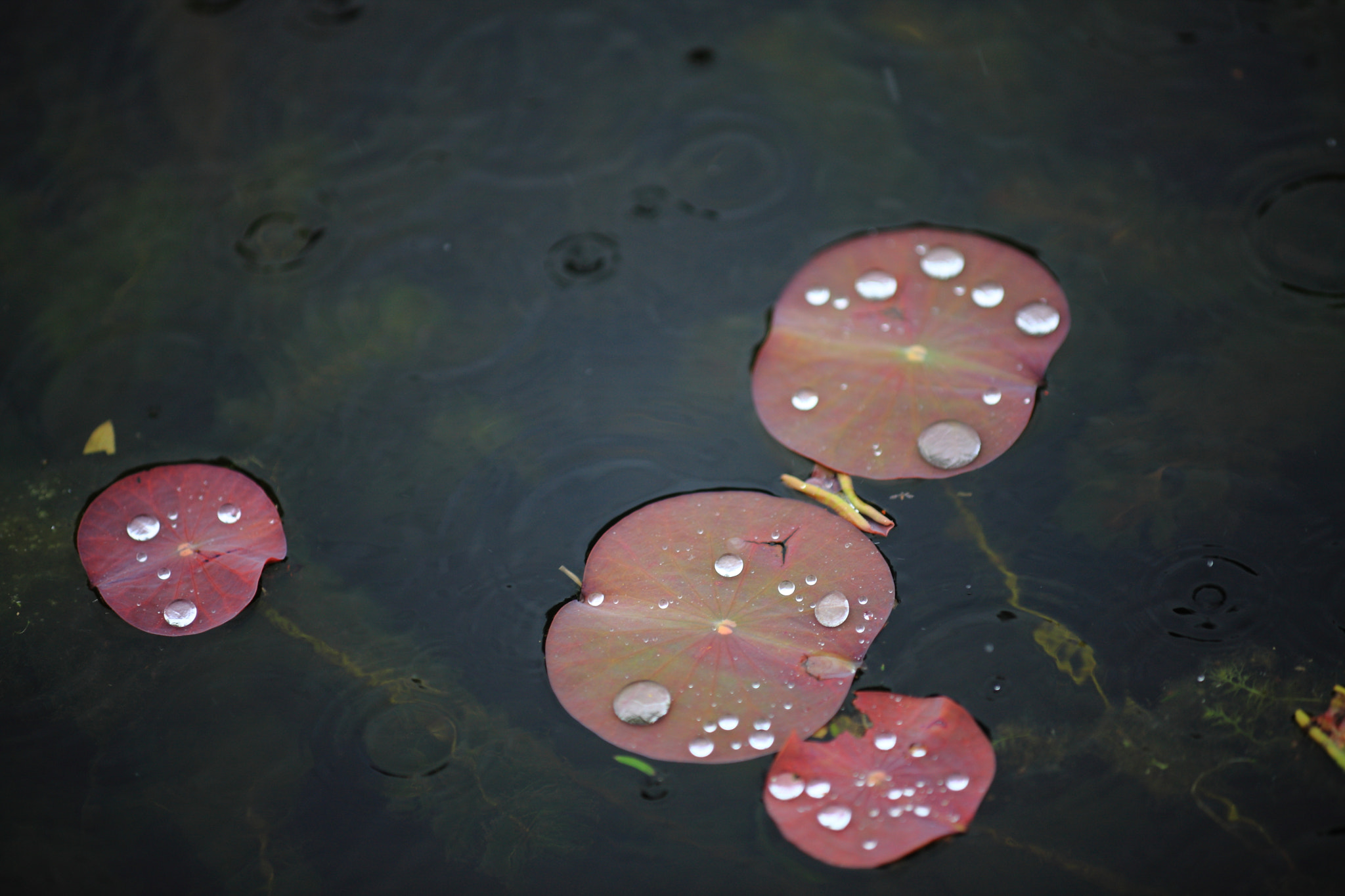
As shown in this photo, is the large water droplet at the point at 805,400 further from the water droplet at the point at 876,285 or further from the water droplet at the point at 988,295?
the water droplet at the point at 988,295

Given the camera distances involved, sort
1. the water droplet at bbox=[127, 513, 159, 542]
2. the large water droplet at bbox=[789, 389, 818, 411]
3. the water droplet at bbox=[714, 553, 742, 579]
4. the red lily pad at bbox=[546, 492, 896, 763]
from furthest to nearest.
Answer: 1. the large water droplet at bbox=[789, 389, 818, 411]
2. the water droplet at bbox=[127, 513, 159, 542]
3. the water droplet at bbox=[714, 553, 742, 579]
4. the red lily pad at bbox=[546, 492, 896, 763]

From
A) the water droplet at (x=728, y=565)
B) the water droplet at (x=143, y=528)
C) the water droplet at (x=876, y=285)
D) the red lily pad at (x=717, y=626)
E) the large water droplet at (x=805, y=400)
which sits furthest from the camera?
the water droplet at (x=876, y=285)

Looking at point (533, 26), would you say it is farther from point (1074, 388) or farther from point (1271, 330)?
point (1271, 330)

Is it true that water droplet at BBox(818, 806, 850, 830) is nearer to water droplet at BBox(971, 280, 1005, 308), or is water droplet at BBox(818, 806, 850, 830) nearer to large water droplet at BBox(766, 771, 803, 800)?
large water droplet at BBox(766, 771, 803, 800)

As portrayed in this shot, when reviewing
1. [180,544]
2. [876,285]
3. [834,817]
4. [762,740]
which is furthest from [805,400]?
[180,544]

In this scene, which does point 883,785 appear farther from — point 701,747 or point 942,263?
point 942,263

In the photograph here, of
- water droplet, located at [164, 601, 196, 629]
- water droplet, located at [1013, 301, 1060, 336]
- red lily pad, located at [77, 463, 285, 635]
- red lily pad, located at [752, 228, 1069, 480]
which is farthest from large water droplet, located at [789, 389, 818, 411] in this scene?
water droplet, located at [164, 601, 196, 629]

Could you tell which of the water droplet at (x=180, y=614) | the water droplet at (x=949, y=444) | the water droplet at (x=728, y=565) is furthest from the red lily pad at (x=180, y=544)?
the water droplet at (x=949, y=444)

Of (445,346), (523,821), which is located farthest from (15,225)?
(523,821)
